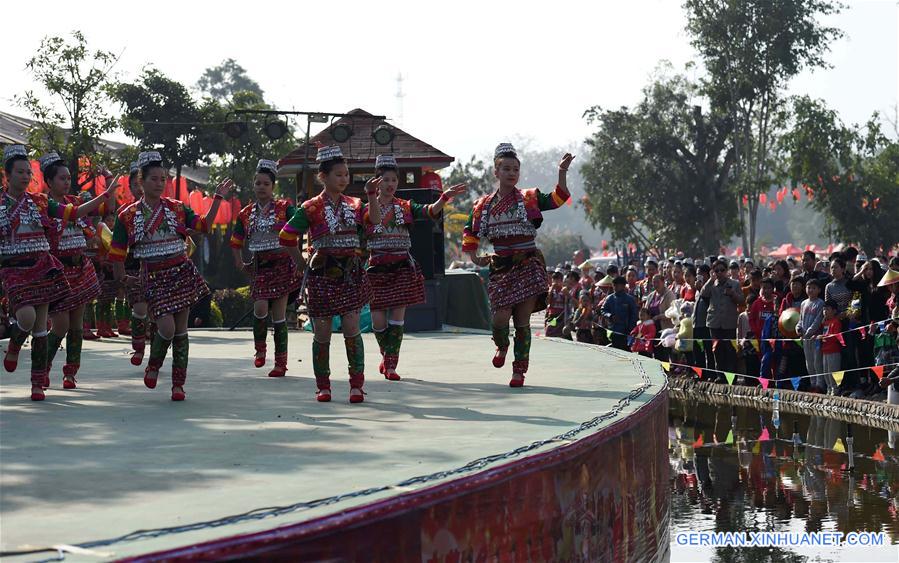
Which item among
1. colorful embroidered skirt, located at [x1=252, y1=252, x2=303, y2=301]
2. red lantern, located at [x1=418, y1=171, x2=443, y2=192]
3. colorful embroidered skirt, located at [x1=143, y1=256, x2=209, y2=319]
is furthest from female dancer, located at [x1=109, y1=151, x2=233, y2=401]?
red lantern, located at [x1=418, y1=171, x2=443, y2=192]

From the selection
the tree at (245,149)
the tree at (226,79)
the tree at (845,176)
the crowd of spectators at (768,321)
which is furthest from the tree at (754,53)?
the tree at (226,79)

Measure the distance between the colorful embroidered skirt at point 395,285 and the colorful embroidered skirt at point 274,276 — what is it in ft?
3.22

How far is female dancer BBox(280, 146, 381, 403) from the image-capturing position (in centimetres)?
940

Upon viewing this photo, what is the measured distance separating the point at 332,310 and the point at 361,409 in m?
0.92

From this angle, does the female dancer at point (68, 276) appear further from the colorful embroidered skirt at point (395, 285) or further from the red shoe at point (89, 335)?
the red shoe at point (89, 335)

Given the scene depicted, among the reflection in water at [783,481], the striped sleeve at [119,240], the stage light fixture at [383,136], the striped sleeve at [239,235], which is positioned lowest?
the reflection in water at [783,481]

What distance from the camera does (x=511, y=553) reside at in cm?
604

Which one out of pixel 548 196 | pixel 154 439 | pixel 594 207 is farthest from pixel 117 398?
pixel 594 207

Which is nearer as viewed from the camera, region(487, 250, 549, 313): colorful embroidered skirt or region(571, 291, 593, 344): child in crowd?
region(487, 250, 549, 313): colorful embroidered skirt

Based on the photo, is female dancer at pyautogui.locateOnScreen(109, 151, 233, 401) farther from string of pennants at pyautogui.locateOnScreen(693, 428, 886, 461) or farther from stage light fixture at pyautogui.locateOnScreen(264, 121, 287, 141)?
stage light fixture at pyautogui.locateOnScreen(264, 121, 287, 141)

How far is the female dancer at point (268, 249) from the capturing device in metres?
11.8

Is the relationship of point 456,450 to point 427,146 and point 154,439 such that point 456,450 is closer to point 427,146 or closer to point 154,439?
point 154,439

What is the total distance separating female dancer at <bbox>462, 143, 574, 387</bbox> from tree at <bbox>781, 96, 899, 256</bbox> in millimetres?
37125

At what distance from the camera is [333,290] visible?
372 inches
